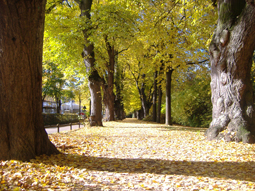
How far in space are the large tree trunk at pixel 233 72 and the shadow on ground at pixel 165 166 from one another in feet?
8.16

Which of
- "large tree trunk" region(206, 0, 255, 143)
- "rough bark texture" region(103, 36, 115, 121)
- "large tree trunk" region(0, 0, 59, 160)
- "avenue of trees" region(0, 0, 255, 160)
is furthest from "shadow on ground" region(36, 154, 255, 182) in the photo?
"rough bark texture" region(103, 36, 115, 121)

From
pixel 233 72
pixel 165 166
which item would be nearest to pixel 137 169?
pixel 165 166

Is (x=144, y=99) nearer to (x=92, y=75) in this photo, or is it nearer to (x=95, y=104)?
(x=95, y=104)

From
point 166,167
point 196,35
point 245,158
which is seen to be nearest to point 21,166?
point 166,167

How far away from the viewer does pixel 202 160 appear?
5.16 meters

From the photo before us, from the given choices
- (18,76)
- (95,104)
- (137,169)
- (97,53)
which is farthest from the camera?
(97,53)

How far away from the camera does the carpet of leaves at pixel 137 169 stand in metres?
3.43

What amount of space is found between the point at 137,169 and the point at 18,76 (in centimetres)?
325

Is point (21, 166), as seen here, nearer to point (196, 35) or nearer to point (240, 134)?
point (240, 134)

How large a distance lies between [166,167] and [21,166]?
119 inches

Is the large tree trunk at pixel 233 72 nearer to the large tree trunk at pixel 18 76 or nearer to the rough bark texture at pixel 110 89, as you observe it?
the large tree trunk at pixel 18 76

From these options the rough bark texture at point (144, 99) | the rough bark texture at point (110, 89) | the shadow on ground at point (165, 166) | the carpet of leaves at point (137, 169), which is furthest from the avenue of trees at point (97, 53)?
the rough bark texture at point (144, 99)

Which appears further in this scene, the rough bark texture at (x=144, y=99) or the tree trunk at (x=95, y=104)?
the rough bark texture at (x=144, y=99)

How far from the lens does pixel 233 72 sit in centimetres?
733
